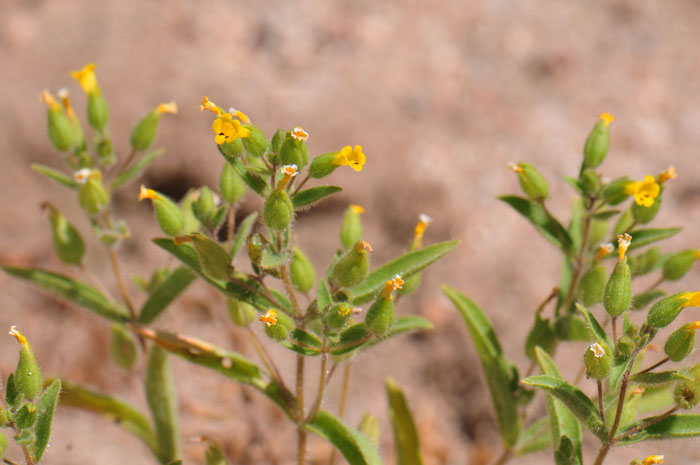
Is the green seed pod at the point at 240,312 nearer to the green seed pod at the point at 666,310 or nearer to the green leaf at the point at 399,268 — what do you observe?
the green leaf at the point at 399,268

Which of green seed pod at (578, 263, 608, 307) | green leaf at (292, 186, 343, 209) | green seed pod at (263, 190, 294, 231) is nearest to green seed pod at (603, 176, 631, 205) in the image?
green seed pod at (578, 263, 608, 307)

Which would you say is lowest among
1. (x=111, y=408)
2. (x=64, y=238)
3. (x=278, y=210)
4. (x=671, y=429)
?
(x=111, y=408)

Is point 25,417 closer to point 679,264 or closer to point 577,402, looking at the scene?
point 577,402

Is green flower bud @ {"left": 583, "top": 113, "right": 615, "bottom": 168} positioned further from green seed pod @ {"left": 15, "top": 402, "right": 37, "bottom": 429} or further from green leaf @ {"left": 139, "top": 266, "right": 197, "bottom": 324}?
green seed pod @ {"left": 15, "top": 402, "right": 37, "bottom": 429}

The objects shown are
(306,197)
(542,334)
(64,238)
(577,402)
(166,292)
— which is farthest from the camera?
(64,238)

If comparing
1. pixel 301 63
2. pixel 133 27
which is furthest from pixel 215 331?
pixel 133 27

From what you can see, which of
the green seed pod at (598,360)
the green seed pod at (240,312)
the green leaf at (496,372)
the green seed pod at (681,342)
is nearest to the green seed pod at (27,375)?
the green seed pod at (240,312)

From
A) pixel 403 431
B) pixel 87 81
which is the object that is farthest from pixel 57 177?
pixel 403 431

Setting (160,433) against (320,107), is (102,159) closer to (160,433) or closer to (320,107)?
(160,433)
